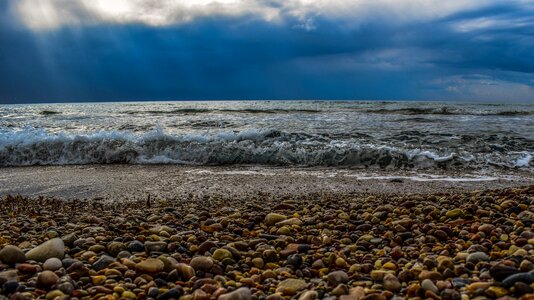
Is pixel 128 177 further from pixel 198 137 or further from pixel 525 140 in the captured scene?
pixel 525 140

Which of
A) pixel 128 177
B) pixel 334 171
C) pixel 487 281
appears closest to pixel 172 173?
pixel 128 177

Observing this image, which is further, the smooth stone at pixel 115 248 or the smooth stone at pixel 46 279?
the smooth stone at pixel 115 248

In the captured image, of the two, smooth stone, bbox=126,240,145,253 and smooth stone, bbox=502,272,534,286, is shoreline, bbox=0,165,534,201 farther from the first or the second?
smooth stone, bbox=502,272,534,286

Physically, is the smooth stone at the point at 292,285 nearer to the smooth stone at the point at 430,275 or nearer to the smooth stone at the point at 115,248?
the smooth stone at the point at 430,275

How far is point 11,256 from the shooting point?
2.67 meters

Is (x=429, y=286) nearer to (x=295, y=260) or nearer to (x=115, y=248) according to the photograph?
(x=295, y=260)

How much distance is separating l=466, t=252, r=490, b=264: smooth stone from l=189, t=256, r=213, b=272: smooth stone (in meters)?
1.62

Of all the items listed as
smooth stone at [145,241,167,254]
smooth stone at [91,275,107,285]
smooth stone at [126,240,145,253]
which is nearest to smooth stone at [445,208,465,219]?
smooth stone at [145,241,167,254]

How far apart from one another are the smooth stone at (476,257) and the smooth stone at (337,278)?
Answer: 793mm

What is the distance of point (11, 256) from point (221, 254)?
136 centimetres

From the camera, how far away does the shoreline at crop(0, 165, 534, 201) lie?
20.8 ft

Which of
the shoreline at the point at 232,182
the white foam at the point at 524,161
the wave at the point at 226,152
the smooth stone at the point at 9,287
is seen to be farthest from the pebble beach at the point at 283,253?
the white foam at the point at 524,161

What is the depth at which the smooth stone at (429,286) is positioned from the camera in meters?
2.17

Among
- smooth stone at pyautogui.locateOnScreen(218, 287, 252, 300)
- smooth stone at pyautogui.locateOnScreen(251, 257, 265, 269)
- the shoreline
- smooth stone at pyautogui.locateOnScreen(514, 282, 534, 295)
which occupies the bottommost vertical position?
the shoreline
